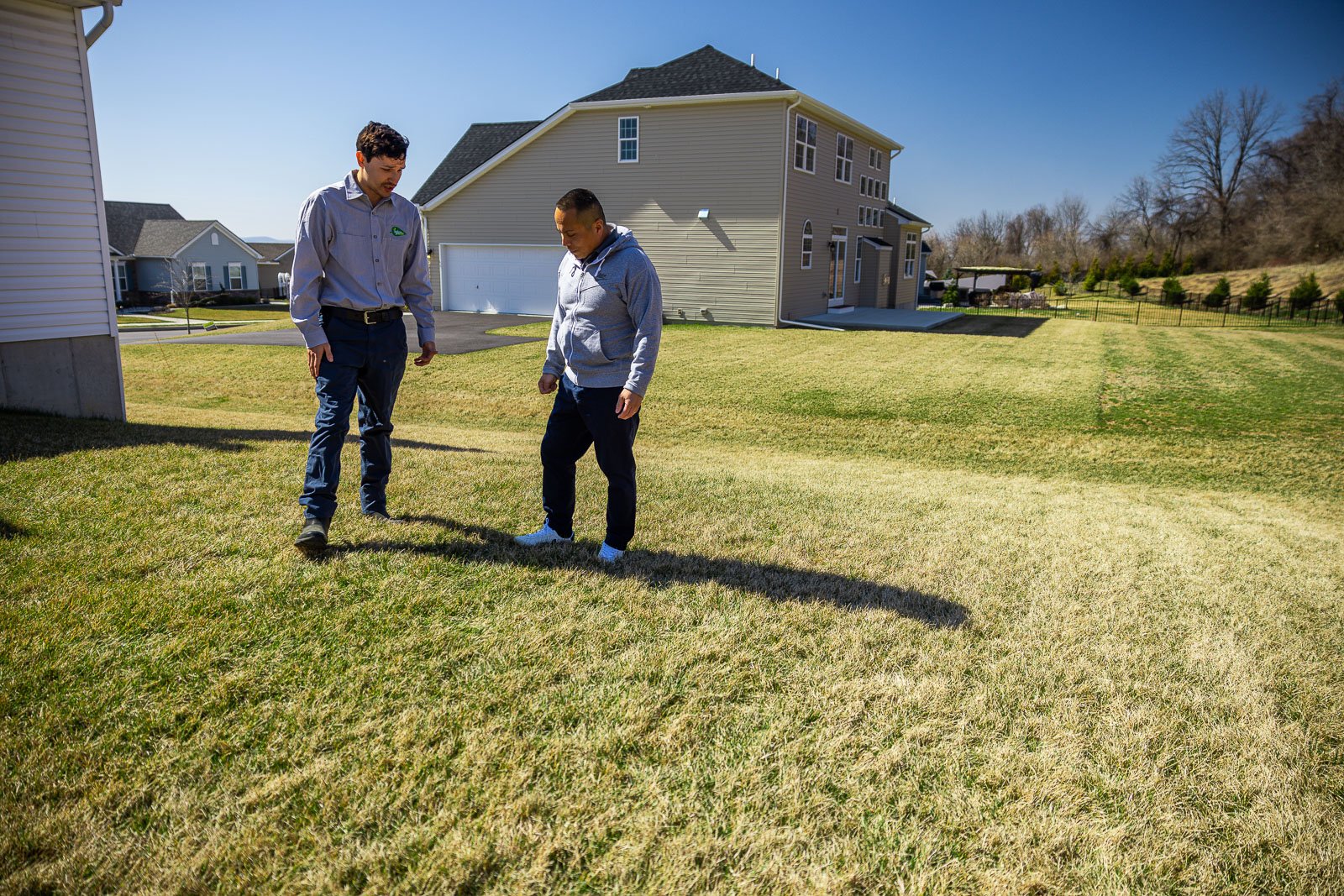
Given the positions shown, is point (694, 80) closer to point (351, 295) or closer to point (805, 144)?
point (805, 144)


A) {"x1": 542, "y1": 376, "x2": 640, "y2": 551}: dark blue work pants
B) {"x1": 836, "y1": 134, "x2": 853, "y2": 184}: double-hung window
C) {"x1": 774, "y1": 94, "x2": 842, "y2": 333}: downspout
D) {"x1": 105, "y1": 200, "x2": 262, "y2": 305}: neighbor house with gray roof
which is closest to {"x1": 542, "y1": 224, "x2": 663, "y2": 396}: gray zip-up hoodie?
{"x1": 542, "y1": 376, "x2": 640, "y2": 551}: dark blue work pants

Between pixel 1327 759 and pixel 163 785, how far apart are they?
11.8 feet

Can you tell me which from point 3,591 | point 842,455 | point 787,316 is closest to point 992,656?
point 3,591

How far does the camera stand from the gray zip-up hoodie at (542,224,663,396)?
3.78 meters

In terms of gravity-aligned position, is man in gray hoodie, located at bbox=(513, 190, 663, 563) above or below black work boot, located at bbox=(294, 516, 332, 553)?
above

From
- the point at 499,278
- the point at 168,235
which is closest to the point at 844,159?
the point at 499,278

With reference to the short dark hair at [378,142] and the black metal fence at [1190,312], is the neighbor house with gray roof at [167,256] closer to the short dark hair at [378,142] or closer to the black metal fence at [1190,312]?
the black metal fence at [1190,312]

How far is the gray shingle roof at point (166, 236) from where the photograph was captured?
46.4m

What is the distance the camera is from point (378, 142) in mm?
3924

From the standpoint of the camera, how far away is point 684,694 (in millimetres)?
2793

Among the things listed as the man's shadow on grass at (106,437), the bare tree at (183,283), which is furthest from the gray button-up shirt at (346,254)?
the bare tree at (183,283)

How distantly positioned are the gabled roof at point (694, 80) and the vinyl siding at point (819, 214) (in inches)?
69.4

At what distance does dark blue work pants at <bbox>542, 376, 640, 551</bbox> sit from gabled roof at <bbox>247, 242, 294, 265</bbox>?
56486 mm

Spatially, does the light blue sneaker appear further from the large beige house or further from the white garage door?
the white garage door
